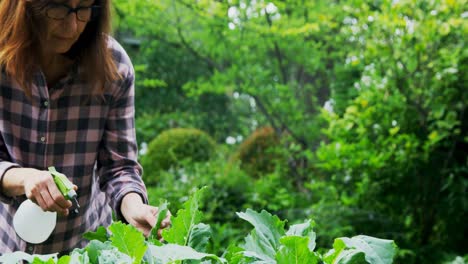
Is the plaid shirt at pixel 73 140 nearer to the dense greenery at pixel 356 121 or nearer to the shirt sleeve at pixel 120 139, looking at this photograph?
the shirt sleeve at pixel 120 139

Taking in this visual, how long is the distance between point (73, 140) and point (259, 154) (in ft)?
17.0

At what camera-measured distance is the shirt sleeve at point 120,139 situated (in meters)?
2.23

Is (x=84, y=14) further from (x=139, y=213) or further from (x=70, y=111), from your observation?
(x=139, y=213)

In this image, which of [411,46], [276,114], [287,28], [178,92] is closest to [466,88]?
[411,46]

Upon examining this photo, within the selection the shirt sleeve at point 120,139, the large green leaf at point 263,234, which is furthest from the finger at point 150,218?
the large green leaf at point 263,234

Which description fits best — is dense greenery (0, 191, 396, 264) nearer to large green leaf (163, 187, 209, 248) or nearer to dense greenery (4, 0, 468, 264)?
large green leaf (163, 187, 209, 248)

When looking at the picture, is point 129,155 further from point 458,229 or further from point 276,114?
point 276,114

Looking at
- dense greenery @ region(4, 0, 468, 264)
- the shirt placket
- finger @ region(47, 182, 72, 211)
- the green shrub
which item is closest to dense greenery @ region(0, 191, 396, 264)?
finger @ region(47, 182, 72, 211)

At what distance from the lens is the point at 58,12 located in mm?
1914

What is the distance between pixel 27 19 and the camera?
199 cm

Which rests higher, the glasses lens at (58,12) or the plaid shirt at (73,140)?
the glasses lens at (58,12)

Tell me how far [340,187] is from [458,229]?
868mm

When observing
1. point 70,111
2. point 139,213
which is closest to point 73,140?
point 70,111

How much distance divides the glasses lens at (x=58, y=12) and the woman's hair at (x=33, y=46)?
2 centimetres
